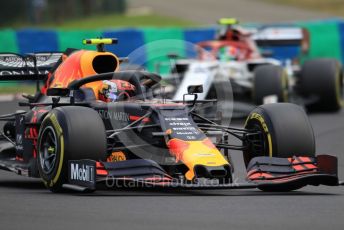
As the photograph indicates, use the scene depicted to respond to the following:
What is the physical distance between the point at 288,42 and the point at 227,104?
13019 millimetres

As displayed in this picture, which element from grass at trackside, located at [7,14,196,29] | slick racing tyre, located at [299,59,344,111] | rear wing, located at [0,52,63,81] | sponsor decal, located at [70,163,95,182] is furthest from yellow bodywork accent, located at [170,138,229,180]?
grass at trackside, located at [7,14,196,29]

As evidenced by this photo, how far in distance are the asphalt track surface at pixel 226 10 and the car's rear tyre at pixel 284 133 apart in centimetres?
3911

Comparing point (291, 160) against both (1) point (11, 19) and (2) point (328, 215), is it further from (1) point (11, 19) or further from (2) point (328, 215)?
(1) point (11, 19)

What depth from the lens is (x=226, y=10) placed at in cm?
5600

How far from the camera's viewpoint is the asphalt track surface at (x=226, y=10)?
52.3 m

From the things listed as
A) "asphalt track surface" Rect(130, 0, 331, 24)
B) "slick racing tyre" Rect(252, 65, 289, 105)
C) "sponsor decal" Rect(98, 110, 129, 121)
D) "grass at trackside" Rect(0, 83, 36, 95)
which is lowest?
"sponsor decal" Rect(98, 110, 129, 121)

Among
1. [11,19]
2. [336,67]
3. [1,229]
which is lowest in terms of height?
[1,229]

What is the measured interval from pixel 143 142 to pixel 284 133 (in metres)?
1.55

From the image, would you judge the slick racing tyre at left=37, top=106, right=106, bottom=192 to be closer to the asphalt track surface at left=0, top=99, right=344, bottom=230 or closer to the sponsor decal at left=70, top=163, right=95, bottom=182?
the sponsor decal at left=70, top=163, right=95, bottom=182

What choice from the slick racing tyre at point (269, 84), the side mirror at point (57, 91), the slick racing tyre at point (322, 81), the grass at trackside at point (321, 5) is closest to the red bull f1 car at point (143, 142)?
the side mirror at point (57, 91)

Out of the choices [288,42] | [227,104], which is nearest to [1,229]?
[227,104]

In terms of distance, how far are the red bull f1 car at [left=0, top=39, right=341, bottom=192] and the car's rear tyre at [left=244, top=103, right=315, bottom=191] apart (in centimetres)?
1

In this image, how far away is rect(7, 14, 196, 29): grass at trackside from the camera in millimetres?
48062

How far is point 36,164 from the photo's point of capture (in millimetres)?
11523
